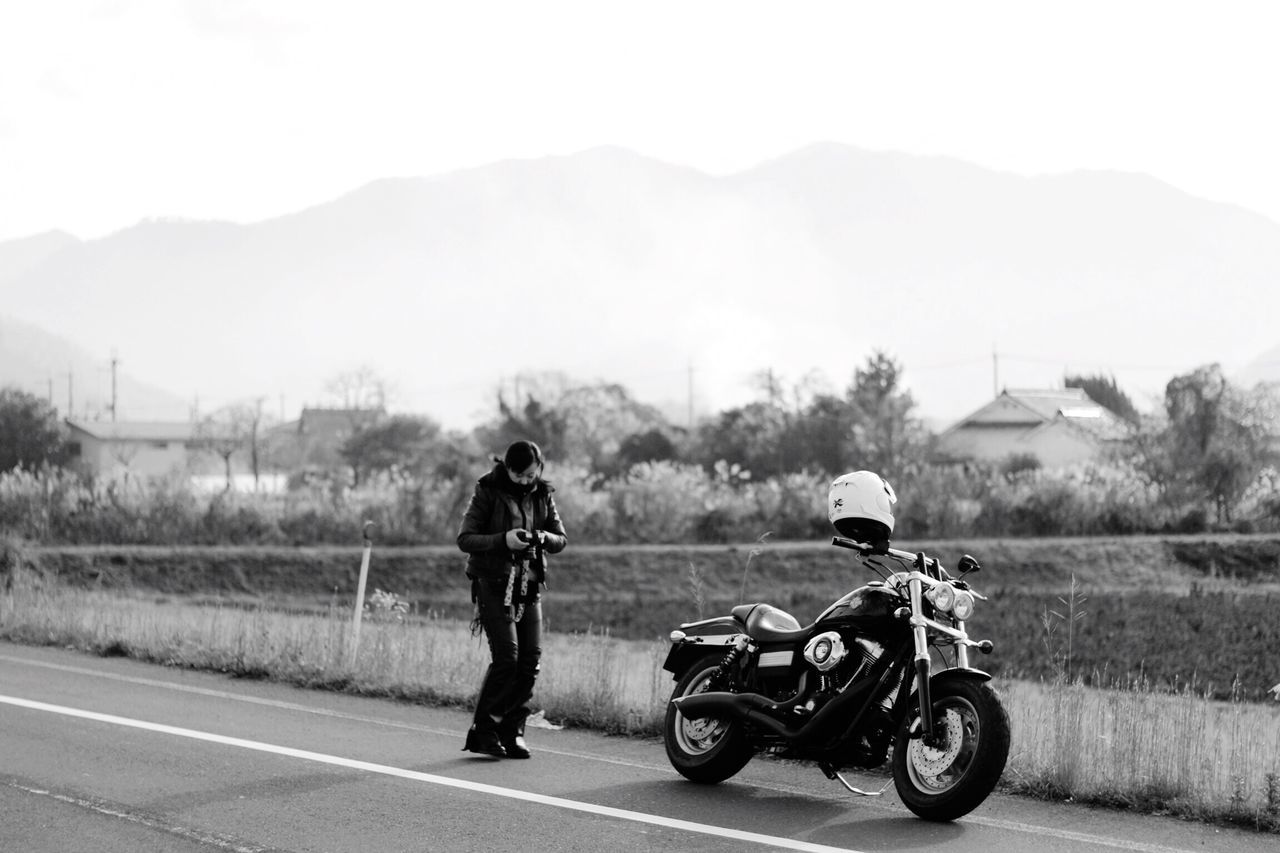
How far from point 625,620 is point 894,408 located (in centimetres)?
4215

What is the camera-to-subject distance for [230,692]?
14.0 m

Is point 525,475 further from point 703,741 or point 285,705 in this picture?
point 285,705

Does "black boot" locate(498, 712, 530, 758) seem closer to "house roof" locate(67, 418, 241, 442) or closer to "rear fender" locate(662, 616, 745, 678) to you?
"rear fender" locate(662, 616, 745, 678)

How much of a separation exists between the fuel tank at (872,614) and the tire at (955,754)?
0.48 meters

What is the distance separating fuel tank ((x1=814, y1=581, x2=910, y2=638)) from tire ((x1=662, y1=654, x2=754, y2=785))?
1039 mm

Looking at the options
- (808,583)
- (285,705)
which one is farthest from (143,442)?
(285,705)

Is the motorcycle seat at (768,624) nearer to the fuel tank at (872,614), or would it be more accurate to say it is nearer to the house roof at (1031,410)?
the fuel tank at (872,614)

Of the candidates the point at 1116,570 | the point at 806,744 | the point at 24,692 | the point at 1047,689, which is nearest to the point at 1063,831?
the point at 806,744

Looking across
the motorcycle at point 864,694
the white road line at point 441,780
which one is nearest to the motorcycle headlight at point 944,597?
the motorcycle at point 864,694

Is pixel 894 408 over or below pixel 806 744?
over

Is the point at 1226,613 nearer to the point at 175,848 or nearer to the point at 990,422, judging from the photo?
the point at 175,848

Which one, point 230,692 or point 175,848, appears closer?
point 175,848

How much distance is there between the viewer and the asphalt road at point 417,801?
26.1 ft

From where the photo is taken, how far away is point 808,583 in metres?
38.8
